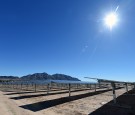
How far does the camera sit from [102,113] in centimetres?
1736

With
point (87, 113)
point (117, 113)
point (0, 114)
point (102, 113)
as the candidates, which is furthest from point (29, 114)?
point (117, 113)

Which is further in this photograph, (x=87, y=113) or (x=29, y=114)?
(x=87, y=113)

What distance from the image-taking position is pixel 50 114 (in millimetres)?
16359

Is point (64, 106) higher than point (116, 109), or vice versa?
point (64, 106)

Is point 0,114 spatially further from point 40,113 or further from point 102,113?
point 102,113

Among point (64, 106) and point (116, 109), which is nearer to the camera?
point (116, 109)

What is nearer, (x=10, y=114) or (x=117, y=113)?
(x=10, y=114)

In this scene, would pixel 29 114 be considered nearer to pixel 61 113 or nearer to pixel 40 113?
pixel 40 113

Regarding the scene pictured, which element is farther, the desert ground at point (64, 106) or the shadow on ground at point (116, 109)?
the shadow on ground at point (116, 109)

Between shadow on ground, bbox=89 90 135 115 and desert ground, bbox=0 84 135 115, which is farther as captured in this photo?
shadow on ground, bbox=89 90 135 115

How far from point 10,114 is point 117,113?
34.6ft

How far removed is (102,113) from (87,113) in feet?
5.02

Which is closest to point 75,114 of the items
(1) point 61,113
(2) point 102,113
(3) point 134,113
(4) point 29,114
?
(1) point 61,113

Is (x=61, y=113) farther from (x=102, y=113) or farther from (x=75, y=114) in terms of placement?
(x=102, y=113)
